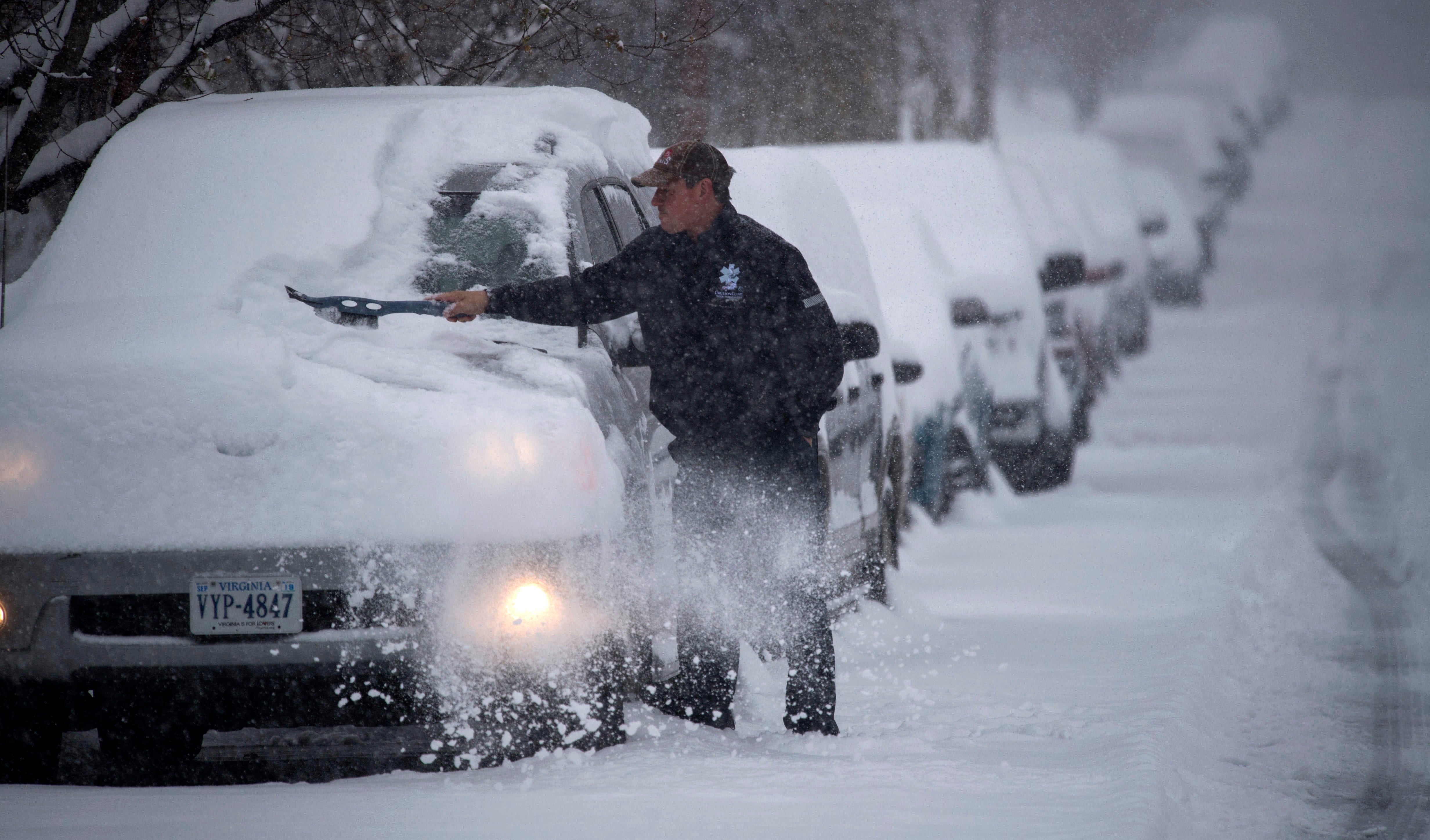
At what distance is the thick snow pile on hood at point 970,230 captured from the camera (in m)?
10.8

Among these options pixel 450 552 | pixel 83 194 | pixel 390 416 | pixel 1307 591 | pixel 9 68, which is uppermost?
pixel 9 68

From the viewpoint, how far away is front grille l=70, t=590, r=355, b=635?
3.75 m

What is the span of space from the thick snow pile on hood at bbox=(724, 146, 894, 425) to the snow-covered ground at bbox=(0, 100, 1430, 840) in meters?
1.52

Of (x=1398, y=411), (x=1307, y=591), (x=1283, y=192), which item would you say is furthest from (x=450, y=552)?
(x=1283, y=192)

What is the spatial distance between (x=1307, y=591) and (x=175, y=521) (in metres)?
5.98

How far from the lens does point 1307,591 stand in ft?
25.6

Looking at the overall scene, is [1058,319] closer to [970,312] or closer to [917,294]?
[970,312]

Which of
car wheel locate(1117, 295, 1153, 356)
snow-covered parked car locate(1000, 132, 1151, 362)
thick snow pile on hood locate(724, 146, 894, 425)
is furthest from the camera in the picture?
car wheel locate(1117, 295, 1153, 356)

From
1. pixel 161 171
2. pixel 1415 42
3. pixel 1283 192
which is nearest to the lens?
pixel 161 171

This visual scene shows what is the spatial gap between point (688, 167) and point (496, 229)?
65 cm

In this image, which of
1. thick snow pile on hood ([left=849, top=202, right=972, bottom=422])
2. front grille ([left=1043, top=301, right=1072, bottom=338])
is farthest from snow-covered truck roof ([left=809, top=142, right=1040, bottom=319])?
front grille ([left=1043, top=301, right=1072, bottom=338])

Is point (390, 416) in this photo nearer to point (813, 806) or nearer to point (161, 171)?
point (813, 806)

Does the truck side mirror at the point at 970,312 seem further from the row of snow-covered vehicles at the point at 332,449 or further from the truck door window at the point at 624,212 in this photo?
the truck door window at the point at 624,212

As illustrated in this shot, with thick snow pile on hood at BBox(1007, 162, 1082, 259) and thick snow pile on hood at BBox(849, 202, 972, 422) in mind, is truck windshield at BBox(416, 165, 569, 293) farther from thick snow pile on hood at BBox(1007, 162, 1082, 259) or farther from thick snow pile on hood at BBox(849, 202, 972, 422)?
thick snow pile on hood at BBox(1007, 162, 1082, 259)
